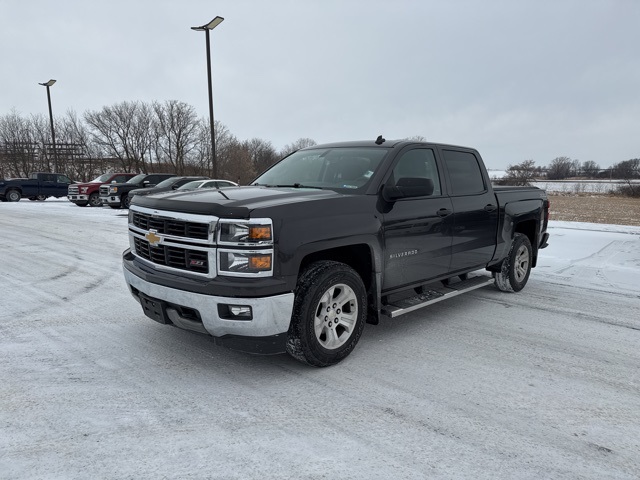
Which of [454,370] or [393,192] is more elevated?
[393,192]

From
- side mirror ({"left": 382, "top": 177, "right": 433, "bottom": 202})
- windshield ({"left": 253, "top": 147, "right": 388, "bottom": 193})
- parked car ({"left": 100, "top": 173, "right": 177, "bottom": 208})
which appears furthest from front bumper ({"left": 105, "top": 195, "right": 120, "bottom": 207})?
side mirror ({"left": 382, "top": 177, "right": 433, "bottom": 202})

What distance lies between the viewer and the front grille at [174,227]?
3303 millimetres

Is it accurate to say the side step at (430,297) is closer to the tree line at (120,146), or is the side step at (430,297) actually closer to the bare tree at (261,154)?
the tree line at (120,146)

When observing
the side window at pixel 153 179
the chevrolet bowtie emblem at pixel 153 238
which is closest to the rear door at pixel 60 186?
the side window at pixel 153 179

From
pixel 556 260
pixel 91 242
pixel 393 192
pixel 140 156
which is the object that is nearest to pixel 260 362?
pixel 393 192

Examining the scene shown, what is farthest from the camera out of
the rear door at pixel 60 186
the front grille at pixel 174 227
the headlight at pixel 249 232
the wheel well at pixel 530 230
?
the rear door at pixel 60 186

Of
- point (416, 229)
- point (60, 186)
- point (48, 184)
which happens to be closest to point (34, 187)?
point (48, 184)

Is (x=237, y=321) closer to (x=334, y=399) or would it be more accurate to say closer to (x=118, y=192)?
(x=334, y=399)

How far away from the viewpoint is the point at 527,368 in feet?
12.1

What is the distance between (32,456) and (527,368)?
3474 millimetres

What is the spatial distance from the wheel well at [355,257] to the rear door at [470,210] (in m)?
1.29

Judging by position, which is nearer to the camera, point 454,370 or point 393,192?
point 454,370

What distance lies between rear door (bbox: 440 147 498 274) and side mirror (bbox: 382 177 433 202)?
0.95m

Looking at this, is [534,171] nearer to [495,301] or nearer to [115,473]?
[495,301]
